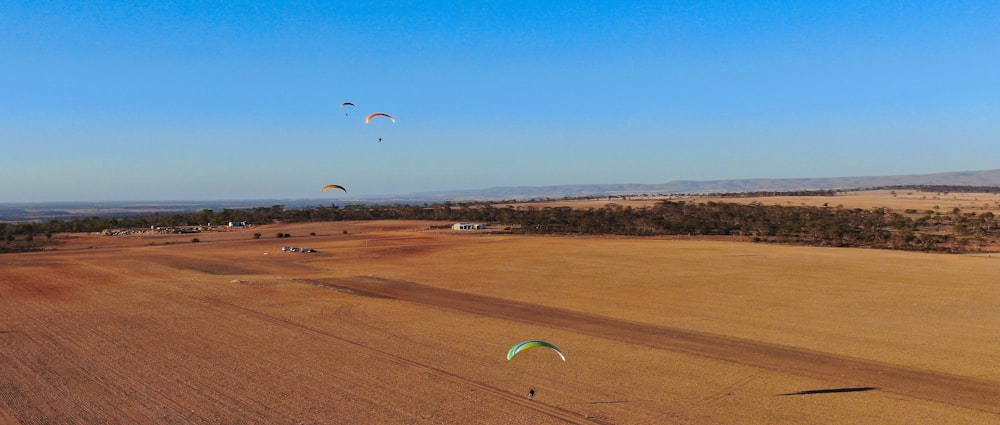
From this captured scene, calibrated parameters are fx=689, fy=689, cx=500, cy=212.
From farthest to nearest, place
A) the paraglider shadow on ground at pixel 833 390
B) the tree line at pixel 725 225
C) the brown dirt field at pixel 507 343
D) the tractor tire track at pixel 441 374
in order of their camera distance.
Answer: the tree line at pixel 725 225, the paraglider shadow on ground at pixel 833 390, the brown dirt field at pixel 507 343, the tractor tire track at pixel 441 374

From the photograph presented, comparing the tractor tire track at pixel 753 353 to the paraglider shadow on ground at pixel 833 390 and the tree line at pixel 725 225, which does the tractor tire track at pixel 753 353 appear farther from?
the tree line at pixel 725 225

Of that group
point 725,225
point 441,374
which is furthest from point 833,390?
point 725,225

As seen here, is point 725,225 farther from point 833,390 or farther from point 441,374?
point 441,374

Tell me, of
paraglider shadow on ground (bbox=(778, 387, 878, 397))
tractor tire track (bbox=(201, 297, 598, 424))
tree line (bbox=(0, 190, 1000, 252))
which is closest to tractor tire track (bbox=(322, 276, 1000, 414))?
paraglider shadow on ground (bbox=(778, 387, 878, 397))

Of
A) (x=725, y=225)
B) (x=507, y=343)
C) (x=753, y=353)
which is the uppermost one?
(x=725, y=225)

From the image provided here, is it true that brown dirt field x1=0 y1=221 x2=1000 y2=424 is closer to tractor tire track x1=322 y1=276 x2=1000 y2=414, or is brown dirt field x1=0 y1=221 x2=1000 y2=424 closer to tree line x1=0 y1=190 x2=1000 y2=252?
tractor tire track x1=322 y1=276 x2=1000 y2=414

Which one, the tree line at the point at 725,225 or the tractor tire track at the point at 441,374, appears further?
the tree line at the point at 725,225

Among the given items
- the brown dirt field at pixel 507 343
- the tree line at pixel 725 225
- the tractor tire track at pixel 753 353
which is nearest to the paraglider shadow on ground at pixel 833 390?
the brown dirt field at pixel 507 343

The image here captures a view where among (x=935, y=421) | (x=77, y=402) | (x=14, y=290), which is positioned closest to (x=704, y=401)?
(x=935, y=421)

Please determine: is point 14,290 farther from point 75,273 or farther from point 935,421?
point 935,421
